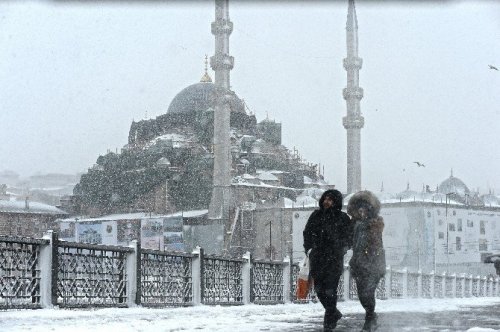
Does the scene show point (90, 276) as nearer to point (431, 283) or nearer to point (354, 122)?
point (431, 283)

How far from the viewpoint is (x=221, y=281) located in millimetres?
9430

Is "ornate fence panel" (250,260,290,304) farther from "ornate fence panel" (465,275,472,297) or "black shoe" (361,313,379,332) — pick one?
"ornate fence panel" (465,275,472,297)

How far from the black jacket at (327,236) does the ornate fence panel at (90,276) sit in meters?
2.63

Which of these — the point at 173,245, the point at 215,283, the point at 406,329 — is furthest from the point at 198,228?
the point at 406,329

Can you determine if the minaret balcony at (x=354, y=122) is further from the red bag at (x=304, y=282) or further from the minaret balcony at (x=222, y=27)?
the red bag at (x=304, y=282)

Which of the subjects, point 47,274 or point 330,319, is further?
point 47,274

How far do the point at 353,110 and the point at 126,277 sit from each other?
38.8m

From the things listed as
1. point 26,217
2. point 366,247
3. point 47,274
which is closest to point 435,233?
point 26,217

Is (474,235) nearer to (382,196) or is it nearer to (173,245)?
(382,196)

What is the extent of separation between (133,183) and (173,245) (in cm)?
1049

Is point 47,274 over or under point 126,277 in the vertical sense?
over

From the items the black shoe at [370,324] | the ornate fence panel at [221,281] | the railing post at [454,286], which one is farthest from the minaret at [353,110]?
the black shoe at [370,324]

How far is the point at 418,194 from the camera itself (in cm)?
5153

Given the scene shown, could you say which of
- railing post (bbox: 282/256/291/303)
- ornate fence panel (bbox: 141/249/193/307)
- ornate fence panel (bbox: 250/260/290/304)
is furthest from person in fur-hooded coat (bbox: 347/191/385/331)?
railing post (bbox: 282/256/291/303)
